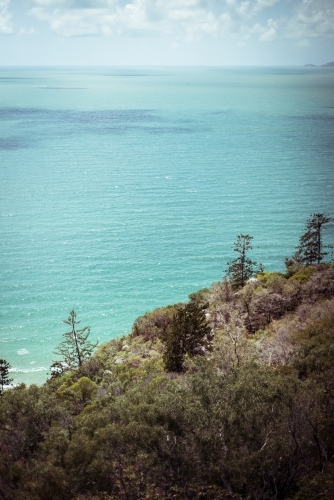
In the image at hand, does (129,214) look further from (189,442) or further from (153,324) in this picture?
(189,442)

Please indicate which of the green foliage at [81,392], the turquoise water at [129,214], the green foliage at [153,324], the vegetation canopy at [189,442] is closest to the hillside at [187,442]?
the vegetation canopy at [189,442]

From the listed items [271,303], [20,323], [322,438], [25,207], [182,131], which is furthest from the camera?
[182,131]

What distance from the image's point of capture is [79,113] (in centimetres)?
19550

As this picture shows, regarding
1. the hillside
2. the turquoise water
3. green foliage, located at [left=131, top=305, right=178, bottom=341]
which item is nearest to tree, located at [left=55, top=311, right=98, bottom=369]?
the turquoise water

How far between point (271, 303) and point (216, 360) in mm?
13375

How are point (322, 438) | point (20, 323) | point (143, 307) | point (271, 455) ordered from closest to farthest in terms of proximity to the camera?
point (271, 455) < point (322, 438) < point (20, 323) < point (143, 307)

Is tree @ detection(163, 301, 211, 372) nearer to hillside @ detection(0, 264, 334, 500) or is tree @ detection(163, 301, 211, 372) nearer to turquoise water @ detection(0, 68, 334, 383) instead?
hillside @ detection(0, 264, 334, 500)

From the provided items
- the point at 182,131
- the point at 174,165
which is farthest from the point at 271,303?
the point at 182,131

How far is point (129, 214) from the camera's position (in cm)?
8300

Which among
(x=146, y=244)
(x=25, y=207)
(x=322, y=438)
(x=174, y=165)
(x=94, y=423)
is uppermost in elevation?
(x=174, y=165)

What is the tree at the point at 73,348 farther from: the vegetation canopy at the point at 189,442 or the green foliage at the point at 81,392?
the vegetation canopy at the point at 189,442

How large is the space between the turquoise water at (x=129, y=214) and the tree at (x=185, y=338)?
54.1 feet

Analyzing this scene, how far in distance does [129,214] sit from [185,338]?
50.6m

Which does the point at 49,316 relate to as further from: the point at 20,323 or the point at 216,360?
the point at 216,360
